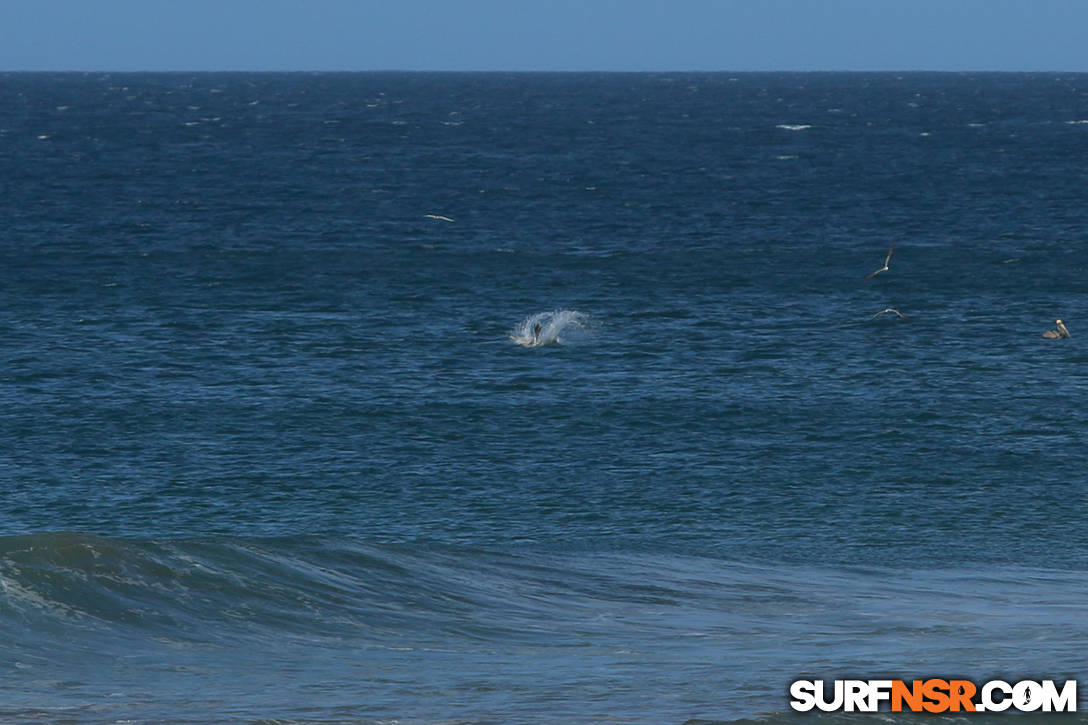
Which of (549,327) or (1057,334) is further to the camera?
(549,327)

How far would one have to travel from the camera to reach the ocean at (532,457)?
2616cm

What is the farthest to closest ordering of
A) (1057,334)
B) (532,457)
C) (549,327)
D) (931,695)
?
(549,327), (1057,334), (532,457), (931,695)

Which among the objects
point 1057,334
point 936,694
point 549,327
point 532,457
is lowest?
point 936,694

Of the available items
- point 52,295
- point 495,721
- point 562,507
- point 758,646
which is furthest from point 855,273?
point 495,721

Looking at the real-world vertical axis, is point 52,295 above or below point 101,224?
below

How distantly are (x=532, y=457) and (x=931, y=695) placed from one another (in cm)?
3012

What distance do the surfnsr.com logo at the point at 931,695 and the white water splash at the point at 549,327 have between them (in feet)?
157

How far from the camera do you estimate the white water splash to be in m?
71.5

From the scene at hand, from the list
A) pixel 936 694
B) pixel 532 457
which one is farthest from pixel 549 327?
pixel 936 694

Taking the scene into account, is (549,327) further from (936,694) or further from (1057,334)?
(936,694)

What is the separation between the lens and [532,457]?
171 feet

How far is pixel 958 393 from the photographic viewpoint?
61.3 metres

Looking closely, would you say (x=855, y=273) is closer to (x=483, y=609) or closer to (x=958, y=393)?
(x=958, y=393)

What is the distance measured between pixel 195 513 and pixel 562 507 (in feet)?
34.0
